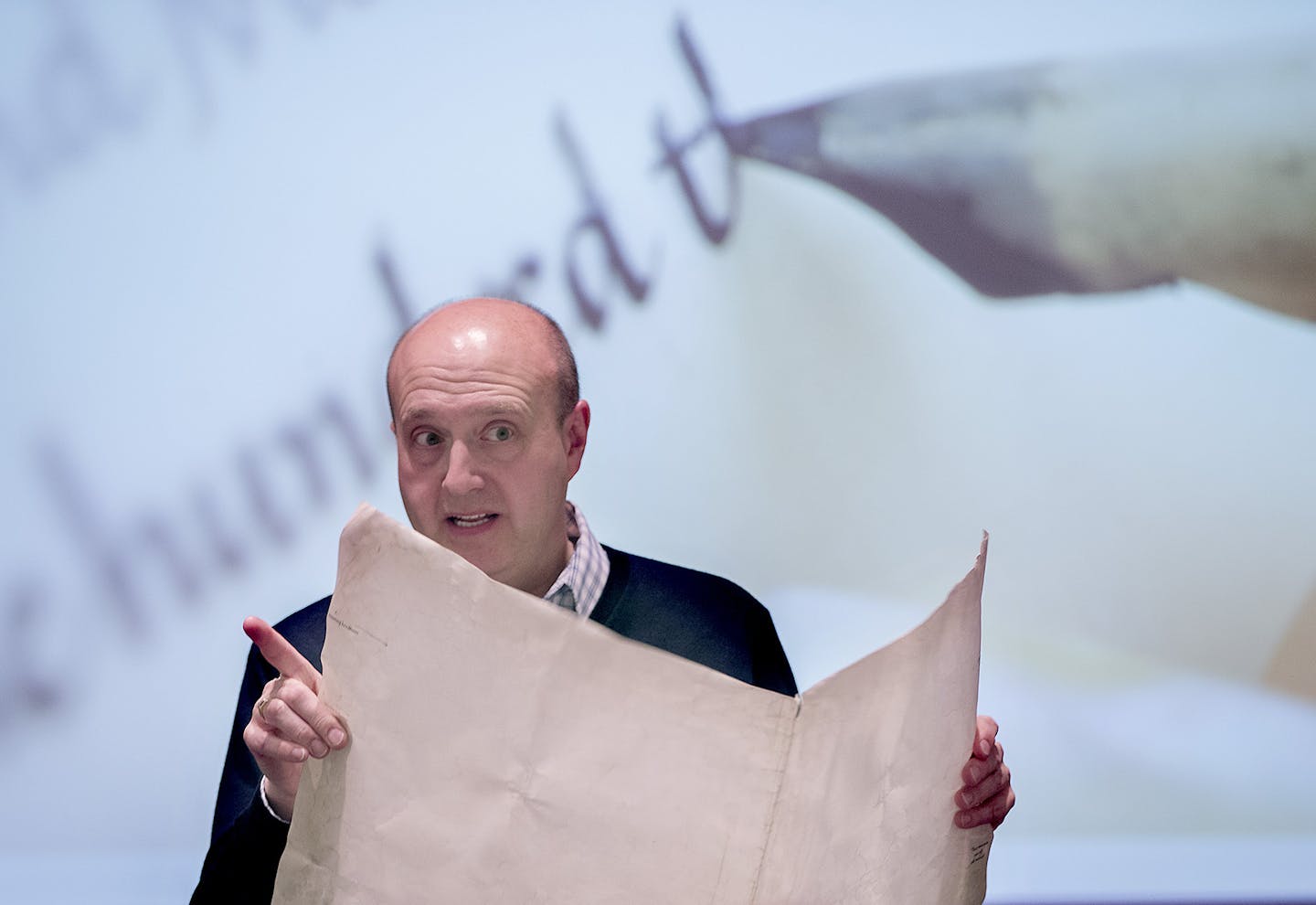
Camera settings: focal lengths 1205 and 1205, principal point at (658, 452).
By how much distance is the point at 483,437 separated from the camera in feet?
3.69

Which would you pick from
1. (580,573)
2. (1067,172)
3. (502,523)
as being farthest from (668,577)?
(1067,172)

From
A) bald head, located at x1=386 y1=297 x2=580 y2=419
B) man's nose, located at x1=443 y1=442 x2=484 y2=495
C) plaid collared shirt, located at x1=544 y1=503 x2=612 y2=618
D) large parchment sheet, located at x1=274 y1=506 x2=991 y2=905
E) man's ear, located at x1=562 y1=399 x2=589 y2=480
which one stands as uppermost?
bald head, located at x1=386 y1=297 x2=580 y2=419

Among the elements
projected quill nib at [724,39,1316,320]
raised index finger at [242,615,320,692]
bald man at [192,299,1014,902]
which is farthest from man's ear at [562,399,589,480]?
projected quill nib at [724,39,1316,320]

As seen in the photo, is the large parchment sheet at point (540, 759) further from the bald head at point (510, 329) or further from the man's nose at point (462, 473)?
the bald head at point (510, 329)

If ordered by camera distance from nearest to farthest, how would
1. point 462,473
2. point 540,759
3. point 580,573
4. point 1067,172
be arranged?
point 540,759 → point 462,473 → point 580,573 → point 1067,172

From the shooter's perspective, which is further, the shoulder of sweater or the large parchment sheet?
the shoulder of sweater

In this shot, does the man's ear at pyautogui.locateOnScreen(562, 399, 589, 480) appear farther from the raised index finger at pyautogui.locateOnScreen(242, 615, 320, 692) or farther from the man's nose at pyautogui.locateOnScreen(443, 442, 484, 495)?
the raised index finger at pyautogui.locateOnScreen(242, 615, 320, 692)

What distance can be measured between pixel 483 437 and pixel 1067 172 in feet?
4.64

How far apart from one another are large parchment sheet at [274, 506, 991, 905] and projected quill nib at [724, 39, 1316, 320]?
1509 millimetres

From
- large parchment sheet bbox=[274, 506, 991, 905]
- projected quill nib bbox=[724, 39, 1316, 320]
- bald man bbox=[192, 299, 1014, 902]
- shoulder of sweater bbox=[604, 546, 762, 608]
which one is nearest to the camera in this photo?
large parchment sheet bbox=[274, 506, 991, 905]

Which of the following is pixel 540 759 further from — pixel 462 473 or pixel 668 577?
pixel 668 577

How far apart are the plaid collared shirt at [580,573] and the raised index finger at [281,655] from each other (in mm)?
473

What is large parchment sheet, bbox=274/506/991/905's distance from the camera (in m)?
0.70

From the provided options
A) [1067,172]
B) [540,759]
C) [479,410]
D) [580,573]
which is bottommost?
[540,759]
